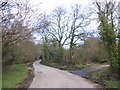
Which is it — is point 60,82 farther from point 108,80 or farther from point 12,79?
point 108,80

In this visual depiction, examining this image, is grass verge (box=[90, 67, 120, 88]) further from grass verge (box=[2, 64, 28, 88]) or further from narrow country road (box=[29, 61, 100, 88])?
grass verge (box=[2, 64, 28, 88])

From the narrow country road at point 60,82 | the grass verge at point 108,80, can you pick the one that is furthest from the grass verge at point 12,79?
the grass verge at point 108,80

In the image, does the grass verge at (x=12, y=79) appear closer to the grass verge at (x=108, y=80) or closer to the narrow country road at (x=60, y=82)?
the narrow country road at (x=60, y=82)

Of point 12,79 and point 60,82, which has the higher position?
point 12,79

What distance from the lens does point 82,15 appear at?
29.4 metres

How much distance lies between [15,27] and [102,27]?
331 inches

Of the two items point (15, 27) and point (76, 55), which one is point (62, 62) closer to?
point (76, 55)

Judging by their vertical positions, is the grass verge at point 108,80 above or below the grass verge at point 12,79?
Result: below

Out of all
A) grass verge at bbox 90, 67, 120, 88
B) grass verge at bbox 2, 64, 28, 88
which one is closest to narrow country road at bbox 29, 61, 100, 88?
grass verge at bbox 90, 67, 120, 88

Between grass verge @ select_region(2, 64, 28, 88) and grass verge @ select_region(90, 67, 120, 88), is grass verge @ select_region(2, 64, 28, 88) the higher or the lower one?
the higher one

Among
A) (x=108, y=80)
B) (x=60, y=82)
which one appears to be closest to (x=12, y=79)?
(x=60, y=82)

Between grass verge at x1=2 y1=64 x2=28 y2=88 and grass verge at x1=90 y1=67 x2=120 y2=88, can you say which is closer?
grass verge at x1=2 y1=64 x2=28 y2=88

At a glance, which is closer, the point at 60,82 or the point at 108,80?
the point at 60,82

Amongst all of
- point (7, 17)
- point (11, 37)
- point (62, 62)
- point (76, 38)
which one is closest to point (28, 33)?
point (11, 37)
